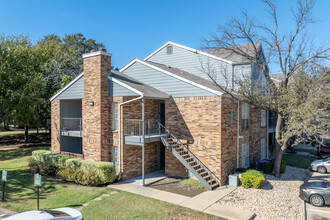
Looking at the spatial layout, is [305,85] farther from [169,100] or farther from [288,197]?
[169,100]

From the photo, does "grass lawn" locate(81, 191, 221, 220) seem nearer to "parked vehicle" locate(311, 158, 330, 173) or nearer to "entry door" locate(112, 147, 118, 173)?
"entry door" locate(112, 147, 118, 173)

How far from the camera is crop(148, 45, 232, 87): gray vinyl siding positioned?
17.8 meters

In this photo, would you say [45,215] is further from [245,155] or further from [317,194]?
[245,155]

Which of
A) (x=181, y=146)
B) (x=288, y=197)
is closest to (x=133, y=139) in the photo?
(x=181, y=146)

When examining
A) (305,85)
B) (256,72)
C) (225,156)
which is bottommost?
(225,156)

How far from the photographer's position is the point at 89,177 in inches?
504

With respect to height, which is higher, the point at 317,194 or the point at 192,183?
the point at 317,194

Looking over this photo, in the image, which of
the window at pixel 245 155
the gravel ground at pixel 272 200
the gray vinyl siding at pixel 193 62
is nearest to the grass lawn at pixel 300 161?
the window at pixel 245 155

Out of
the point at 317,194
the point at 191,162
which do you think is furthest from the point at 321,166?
the point at 191,162

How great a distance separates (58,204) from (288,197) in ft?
34.9

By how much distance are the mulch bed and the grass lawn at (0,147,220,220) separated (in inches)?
526

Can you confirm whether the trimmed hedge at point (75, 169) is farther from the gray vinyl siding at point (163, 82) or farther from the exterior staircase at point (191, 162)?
the gray vinyl siding at point (163, 82)

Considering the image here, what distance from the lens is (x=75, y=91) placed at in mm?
16438

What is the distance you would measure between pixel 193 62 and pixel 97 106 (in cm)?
875
